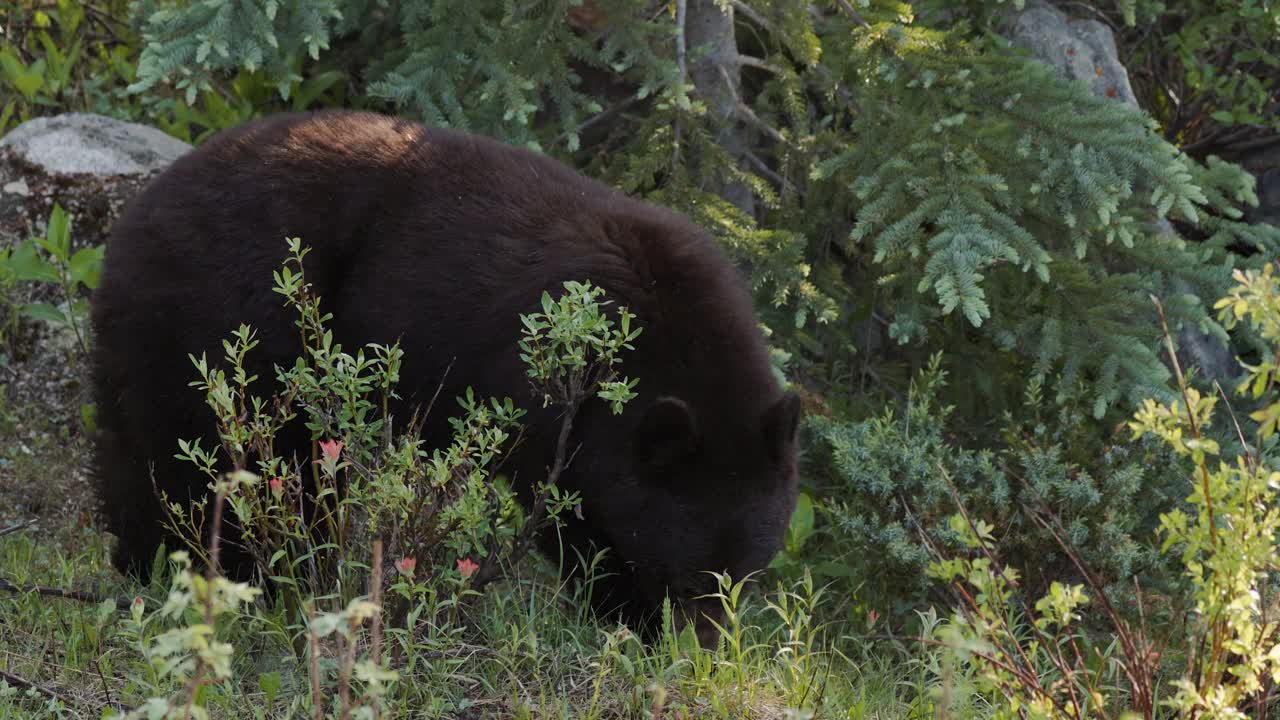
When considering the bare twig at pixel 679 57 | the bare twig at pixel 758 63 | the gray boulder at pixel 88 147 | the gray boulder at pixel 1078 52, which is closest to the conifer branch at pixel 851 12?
the bare twig at pixel 758 63

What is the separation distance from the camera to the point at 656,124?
5828 mm

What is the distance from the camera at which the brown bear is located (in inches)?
151

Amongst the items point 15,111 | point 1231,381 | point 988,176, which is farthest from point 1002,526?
point 15,111

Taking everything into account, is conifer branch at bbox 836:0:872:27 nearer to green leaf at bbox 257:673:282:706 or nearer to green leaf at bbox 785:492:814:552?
green leaf at bbox 785:492:814:552

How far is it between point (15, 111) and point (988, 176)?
549 cm

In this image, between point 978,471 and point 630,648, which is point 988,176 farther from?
point 630,648

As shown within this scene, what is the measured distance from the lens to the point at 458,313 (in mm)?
4020

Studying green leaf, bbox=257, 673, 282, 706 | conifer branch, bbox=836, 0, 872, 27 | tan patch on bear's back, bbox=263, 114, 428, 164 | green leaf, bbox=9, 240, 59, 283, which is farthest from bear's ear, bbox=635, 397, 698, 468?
green leaf, bbox=9, 240, 59, 283

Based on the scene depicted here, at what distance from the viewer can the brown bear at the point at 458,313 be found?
3.83 metres

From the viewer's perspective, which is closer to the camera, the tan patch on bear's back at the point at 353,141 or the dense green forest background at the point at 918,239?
the tan patch on bear's back at the point at 353,141

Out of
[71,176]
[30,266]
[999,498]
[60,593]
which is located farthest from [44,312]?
[999,498]

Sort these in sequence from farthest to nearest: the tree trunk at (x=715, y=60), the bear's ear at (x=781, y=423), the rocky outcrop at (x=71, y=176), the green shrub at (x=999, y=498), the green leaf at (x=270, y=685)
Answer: the rocky outcrop at (x=71, y=176)
the tree trunk at (x=715, y=60)
the green shrub at (x=999, y=498)
the bear's ear at (x=781, y=423)
the green leaf at (x=270, y=685)

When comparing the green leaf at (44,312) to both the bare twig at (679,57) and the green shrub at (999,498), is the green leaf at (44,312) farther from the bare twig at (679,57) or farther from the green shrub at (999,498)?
the green shrub at (999,498)

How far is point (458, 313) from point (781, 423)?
3.39ft
